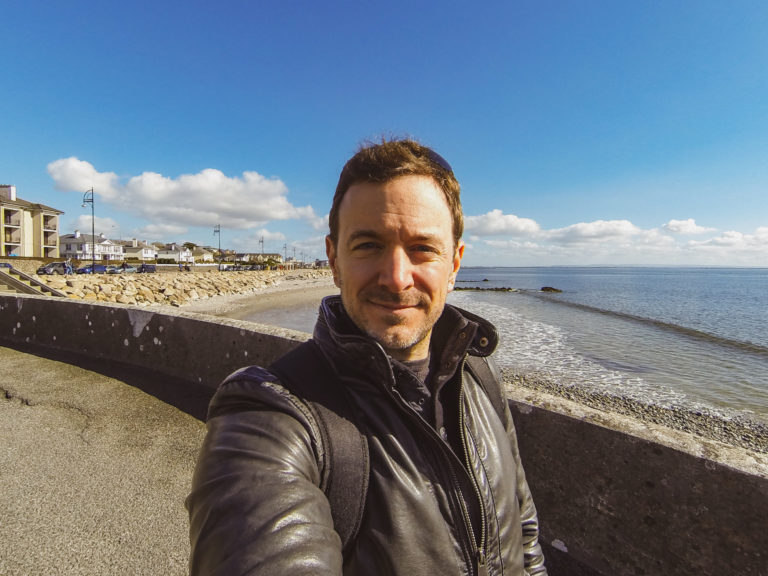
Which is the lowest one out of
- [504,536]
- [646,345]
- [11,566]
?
[646,345]

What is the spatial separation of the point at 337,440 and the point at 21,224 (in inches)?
3256

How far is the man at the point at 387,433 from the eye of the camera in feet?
3.15

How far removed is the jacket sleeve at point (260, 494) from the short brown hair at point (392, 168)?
2.94 feet

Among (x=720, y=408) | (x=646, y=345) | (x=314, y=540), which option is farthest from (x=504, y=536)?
(x=646, y=345)

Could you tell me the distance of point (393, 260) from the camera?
155 cm

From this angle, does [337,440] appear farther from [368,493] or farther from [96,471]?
[96,471]

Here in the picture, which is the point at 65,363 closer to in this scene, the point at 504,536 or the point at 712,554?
the point at 504,536

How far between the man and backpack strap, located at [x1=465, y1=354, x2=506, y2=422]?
3 cm

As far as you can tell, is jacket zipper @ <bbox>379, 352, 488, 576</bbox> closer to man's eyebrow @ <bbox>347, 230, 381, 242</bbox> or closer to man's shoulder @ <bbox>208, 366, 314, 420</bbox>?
man's shoulder @ <bbox>208, 366, 314, 420</bbox>

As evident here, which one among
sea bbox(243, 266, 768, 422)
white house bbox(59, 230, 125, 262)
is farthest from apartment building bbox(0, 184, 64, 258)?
sea bbox(243, 266, 768, 422)

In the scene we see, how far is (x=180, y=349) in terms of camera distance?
464cm

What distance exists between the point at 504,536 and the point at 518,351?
45.2ft

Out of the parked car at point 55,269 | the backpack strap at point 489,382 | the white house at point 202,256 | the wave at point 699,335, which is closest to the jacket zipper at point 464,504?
the backpack strap at point 489,382

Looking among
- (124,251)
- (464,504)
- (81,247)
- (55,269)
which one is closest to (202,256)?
(124,251)
